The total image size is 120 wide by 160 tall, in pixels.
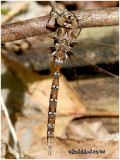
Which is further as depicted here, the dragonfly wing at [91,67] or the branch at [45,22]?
the dragonfly wing at [91,67]

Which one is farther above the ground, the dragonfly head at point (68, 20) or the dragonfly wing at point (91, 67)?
the dragonfly head at point (68, 20)

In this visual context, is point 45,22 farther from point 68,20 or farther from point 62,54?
point 62,54

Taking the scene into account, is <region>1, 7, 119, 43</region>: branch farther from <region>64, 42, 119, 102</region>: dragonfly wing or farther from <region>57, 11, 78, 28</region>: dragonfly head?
<region>64, 42, 119, 102</region>: dragonfly wing

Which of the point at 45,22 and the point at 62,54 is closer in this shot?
the point at 45,22

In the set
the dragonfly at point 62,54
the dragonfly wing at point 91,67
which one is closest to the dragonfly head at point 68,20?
the dragonfly at point 62,54

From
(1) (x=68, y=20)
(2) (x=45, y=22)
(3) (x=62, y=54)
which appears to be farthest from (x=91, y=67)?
(2) (x=45, y=22)

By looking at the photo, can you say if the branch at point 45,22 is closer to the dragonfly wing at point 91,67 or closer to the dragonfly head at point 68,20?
the dragonfly head at point 68,20
